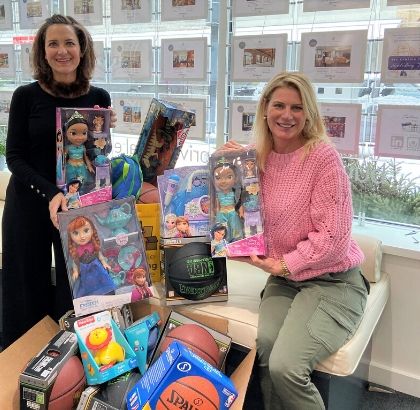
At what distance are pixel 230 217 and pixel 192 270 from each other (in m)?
0.26

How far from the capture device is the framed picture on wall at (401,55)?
2.06 meters

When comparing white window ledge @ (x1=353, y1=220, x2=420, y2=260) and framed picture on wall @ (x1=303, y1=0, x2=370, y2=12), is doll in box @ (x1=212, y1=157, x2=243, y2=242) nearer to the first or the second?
white window ledge @ (x1=353, y1=220, x2=420, y2=260)

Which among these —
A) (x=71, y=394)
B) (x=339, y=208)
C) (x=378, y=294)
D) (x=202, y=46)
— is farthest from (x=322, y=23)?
(x=71, y=394)

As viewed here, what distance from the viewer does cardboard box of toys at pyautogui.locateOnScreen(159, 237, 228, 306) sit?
1849 millimetres

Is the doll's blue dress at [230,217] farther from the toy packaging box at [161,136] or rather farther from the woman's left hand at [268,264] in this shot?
the toy packaging box at [161,136]

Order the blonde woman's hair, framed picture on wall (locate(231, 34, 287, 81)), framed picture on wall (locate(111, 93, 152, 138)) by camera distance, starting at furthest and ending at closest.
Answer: framed picture on wall (locate(111, 93, 152, 138)) < framed picture on wall (locate(231, 34, 287, 81)) < the blonde woman's hair

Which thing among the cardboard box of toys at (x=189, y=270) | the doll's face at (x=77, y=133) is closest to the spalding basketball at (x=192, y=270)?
the cardboard box of toys at (x=189, y=270)

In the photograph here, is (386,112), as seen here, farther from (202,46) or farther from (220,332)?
(220,332)

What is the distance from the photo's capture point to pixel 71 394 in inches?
64.0

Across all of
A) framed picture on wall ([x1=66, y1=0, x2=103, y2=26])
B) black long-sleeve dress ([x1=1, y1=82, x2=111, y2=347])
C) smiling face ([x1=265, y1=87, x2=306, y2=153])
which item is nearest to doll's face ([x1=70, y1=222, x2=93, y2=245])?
black long-sleeve dress ([x1=1, y1=82, x2=111, y2=347])

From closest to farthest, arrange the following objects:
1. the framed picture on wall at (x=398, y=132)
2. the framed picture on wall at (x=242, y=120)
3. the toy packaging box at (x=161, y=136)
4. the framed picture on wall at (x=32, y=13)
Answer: the toy packaging box at (x=161, y=136)
the framed picture on wall at (x=398, y=132)
the framed picture on wall at (x=242, y=120)
the framed picture on wall at (x=32, y=13)

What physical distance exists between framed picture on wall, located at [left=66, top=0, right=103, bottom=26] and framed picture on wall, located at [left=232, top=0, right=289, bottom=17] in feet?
3.20

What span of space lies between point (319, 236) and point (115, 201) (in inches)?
31.3

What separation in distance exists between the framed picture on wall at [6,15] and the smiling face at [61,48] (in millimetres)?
1783
